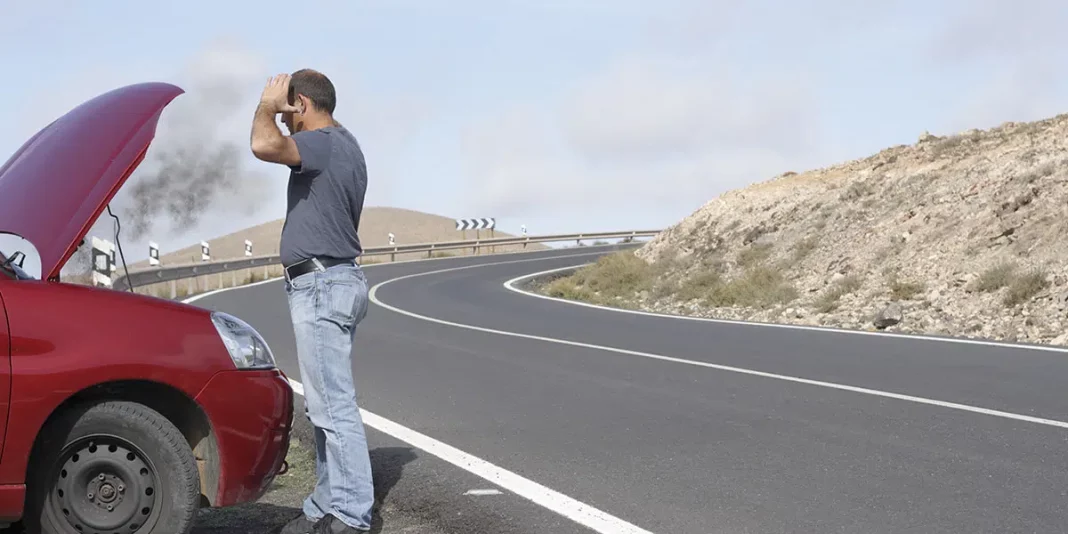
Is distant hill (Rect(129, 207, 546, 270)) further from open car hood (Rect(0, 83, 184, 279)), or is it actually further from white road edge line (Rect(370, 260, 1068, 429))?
open car hood (Rect(0, 83, 184, 279))

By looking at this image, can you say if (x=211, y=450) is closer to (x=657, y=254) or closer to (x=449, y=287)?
(x=449, y=287)

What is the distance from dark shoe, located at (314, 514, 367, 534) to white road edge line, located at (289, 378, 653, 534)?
3.54 ft

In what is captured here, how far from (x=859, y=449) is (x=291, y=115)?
157 inches

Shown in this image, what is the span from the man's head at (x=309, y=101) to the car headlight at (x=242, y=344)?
90 cm

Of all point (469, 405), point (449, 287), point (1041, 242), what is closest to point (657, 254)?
point (449, 287)

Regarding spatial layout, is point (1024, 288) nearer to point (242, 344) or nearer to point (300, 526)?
point (300, 526)

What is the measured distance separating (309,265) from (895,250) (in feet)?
65.9

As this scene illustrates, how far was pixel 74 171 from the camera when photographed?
4871mm

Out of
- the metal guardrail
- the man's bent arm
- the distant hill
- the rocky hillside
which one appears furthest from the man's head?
the distant hill

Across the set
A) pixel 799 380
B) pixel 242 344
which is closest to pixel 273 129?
pixel 242 344

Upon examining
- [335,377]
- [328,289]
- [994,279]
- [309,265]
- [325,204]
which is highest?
[325,204]

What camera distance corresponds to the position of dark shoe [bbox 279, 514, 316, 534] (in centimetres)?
539

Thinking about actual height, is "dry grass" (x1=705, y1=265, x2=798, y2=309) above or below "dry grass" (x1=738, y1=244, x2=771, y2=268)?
below

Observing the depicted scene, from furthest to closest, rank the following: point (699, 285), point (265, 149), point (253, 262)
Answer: point (253, 262) < point (699, 285) < point (265, 149)
